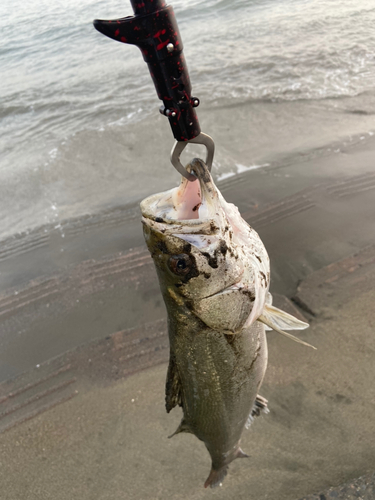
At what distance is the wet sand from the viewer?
3082mm

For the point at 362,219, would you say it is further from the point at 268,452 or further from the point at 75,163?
the point at 75,163

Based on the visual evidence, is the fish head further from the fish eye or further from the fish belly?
the fish belly

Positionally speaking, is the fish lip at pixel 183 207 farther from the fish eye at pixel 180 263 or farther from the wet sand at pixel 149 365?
the wet sand at pixel 149 365

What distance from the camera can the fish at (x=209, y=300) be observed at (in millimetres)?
1794

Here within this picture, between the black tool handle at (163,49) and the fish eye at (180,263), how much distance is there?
61cm

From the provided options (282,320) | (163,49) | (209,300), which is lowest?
(282,320)

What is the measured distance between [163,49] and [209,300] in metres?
1.18

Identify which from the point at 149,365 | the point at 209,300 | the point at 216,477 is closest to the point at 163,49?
the point at 209,300

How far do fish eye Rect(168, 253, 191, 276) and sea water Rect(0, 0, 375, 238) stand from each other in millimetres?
4853

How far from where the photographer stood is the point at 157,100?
33.8 feet

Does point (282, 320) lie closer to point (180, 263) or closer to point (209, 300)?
point (209, 300)

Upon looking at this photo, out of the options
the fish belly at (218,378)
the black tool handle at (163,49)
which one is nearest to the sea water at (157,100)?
the fish belly at (218,378)


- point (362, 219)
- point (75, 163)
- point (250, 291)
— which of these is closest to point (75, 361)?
point (250, 291)

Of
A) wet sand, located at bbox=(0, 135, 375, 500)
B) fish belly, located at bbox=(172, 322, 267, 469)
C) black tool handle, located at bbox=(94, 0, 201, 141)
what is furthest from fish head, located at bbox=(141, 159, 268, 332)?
wet sand, located at bbox=(0, 135, 375, 500)
